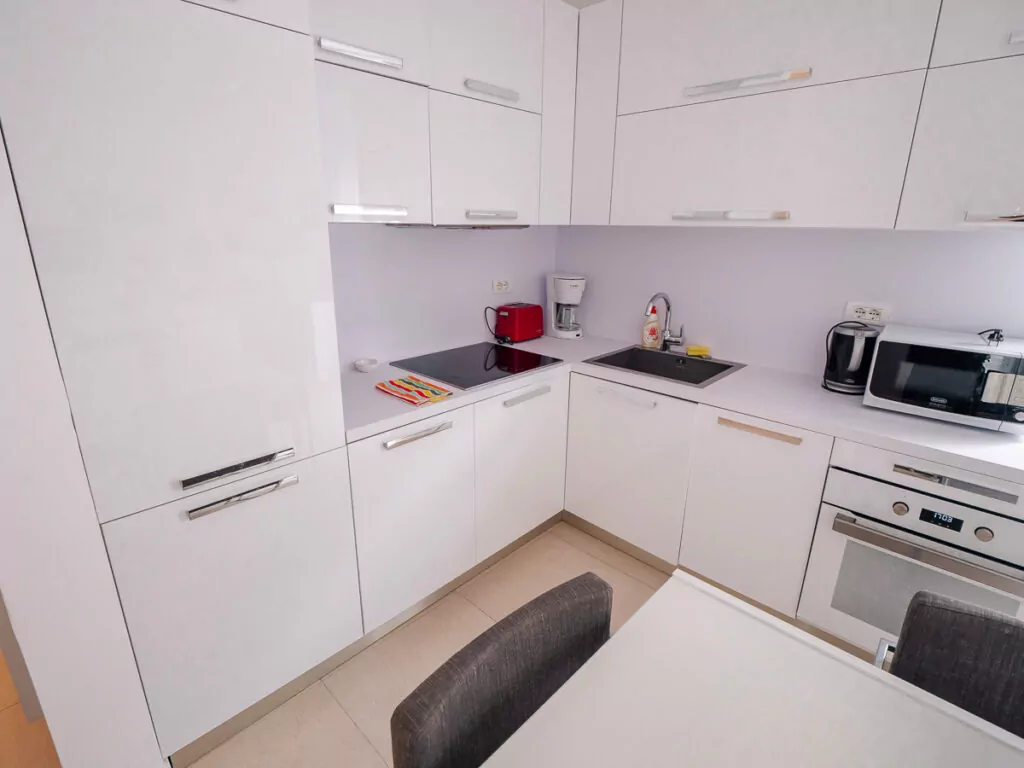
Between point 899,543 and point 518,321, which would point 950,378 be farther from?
point 518,321

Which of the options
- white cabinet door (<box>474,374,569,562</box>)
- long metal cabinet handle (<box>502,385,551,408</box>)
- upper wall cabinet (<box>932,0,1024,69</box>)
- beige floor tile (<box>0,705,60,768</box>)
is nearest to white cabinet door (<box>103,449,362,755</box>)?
beige floor tile (<box>0,705,60,768</box>)

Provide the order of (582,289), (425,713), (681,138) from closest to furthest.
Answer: (425,713) < (681,138) < (582,289)

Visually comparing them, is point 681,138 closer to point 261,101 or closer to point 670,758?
point 261,101

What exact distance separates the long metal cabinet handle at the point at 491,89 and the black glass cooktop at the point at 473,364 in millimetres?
1016

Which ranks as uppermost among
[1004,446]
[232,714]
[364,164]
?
[364,164]

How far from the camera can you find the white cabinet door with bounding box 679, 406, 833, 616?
166 cm

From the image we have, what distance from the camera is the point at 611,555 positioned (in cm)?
232

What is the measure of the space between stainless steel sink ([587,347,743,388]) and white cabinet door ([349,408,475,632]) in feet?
2.52

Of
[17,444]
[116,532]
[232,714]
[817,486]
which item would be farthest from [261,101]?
[817,486]

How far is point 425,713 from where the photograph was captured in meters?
0.67

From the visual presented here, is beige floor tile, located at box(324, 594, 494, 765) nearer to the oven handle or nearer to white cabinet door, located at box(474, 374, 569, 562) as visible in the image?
white cabinet door, located at box(474, 374, 569, 562)

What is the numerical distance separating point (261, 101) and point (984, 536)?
2120 mm

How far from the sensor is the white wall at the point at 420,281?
78.2 inches

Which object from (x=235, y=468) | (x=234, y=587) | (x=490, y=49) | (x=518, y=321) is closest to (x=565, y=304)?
(x=518, y=321)
